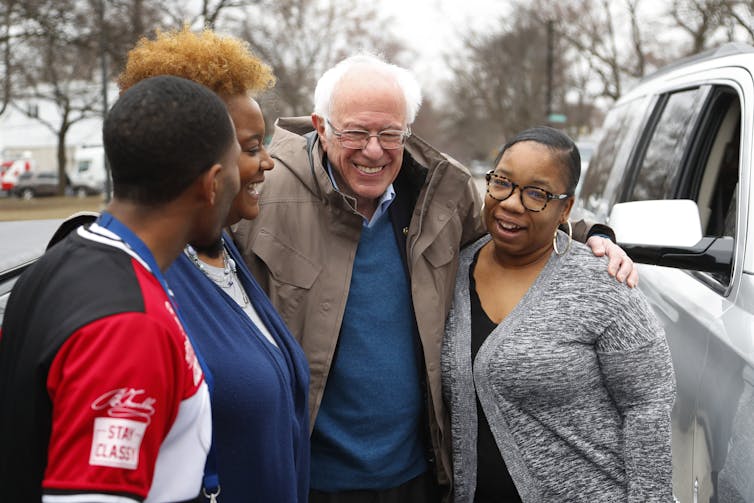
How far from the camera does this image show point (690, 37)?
2231cm

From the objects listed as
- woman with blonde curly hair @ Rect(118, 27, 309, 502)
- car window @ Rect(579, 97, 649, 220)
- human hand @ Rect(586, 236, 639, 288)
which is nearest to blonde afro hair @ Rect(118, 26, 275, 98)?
woman with blonde curly hair @ Rect(118, 27, 309, 502)

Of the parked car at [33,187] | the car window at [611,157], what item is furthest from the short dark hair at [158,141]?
the parked car at [33,187]

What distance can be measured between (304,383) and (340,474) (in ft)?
1.97

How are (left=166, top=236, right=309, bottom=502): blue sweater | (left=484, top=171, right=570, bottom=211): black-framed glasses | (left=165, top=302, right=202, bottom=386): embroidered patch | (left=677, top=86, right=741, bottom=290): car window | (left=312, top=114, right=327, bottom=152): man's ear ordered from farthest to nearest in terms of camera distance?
(left=677, top=86, right=741, bottom=290): car window
(left=312, top=114, right=327, bottom=152): man's ear
(left=484, top=171, right=570, bottom=211): black-framed glasses
(left=166, top=236, right=309, bottom=502): blue sweater
(left=165, top=302, right=202, bottom=386): embroidered patch

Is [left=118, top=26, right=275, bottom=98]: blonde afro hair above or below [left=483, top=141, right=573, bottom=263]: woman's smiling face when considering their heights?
above

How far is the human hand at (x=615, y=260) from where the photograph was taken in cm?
227

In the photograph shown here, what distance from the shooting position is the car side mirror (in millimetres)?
2400

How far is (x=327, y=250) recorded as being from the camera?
2.46m

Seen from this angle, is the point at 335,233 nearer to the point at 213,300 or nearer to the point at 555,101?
the point at 213,300

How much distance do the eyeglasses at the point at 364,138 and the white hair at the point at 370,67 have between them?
0.10 meters

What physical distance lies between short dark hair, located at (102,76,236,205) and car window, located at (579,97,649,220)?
10.5ft

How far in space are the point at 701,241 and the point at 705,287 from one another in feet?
1.02
